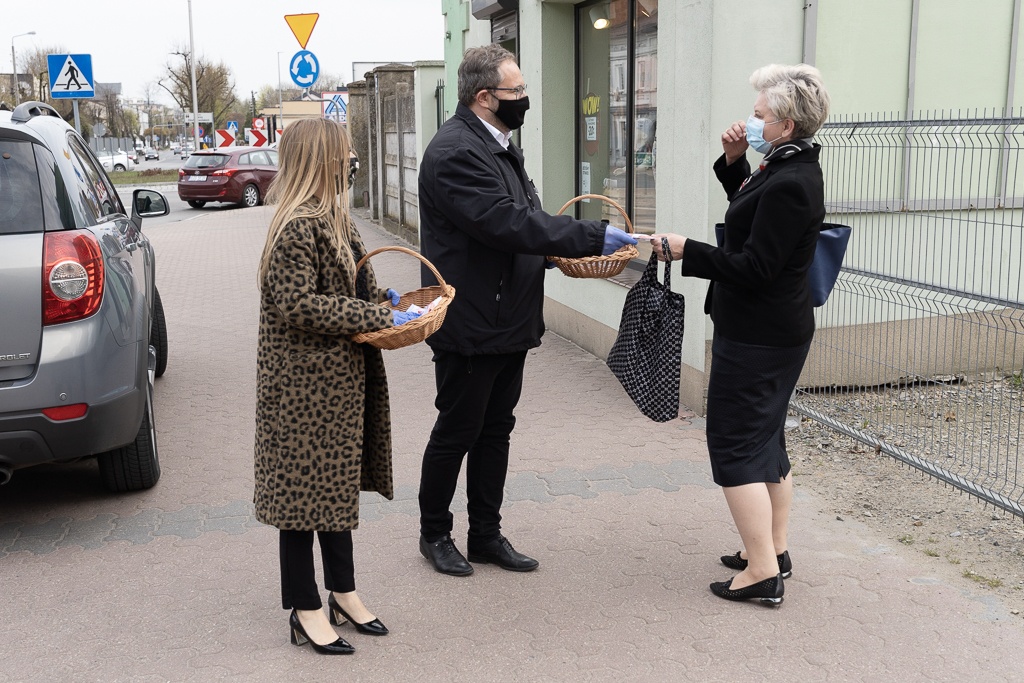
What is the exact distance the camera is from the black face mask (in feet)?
13.0

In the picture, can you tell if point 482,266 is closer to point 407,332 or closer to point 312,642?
point 407,332

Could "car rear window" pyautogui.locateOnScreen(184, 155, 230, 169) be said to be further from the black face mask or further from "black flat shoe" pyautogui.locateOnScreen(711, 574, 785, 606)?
"black flat shoe" pyautogui.locateOnScreen(711, 574, 785, 606)

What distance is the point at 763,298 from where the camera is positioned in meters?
3.66

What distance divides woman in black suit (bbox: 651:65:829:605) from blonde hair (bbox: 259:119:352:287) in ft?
3.65

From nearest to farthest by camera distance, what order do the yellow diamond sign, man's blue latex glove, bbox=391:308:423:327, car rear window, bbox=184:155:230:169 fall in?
1. man's blue latex glove, bbox=391:308:423:327
2. the yellow diamond sign
3. car rear window, bbox=184:155:230:169

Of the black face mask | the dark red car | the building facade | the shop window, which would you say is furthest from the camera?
the dark red car

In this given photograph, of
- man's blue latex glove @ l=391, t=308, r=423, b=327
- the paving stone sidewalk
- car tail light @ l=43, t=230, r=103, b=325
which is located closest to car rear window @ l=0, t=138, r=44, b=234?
car tail light @ l=43, t=230, r=103, b=325

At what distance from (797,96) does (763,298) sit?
0.68m

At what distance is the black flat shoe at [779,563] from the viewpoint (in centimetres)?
413

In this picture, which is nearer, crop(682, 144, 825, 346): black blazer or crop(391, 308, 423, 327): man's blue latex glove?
crop(391, 308, 423, 327): man's blue latex glove

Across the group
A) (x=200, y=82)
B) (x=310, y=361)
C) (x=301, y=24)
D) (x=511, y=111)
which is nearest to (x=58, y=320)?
(x=310, y=361)

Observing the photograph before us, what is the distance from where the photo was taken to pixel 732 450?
3770 mm

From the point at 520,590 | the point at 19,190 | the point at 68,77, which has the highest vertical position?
the point at 68,77

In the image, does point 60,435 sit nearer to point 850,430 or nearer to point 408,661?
point 408,661
